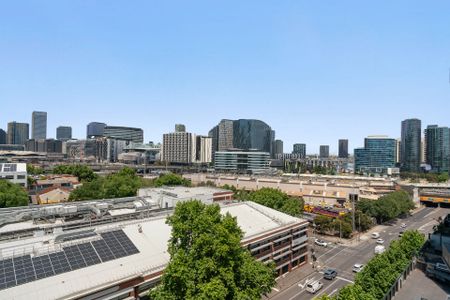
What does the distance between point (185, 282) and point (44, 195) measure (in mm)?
81226

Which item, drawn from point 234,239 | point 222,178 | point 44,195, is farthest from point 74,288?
point 222,178

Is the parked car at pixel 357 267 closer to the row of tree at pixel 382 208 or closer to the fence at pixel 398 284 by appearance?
the fence at pixel 398 284

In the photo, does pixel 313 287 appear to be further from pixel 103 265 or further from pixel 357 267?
pixel 103 265

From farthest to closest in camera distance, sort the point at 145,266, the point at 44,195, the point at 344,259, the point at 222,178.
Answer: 1. the point at 222,178
2. the point at 44,195
3. the point at 344,259
4. the point at 145,266

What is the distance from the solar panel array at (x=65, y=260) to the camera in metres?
25.9

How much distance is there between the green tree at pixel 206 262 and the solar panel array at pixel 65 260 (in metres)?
7.89

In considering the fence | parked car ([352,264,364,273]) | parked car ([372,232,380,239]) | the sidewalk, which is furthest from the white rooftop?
parked car ([372,232,380,239])

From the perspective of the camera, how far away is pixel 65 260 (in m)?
29.1

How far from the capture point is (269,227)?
48281 millimetres

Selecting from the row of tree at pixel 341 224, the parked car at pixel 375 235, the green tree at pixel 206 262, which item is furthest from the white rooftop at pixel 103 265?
the parked car at pixel 375 235

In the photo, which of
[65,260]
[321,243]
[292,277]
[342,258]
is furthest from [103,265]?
[321,243]

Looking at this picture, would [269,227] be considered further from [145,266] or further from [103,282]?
[103,282]

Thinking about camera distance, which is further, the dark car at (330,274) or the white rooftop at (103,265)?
the dark car at (330,274)

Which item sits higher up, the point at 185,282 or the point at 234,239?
the point at 234,239
